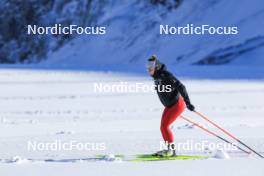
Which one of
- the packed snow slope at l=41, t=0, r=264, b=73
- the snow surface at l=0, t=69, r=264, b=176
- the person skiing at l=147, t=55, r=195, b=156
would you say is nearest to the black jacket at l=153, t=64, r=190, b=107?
the person skiing at l=147, t=55, r=195, b=156

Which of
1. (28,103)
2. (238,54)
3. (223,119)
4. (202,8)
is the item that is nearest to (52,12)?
(202,8)

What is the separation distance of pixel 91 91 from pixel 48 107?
3918mm

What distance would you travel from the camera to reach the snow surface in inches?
264

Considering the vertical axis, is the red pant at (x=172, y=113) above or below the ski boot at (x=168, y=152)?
above

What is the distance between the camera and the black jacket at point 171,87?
818 cm

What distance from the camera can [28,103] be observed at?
18.1 m

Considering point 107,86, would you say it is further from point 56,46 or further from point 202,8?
point 56,46

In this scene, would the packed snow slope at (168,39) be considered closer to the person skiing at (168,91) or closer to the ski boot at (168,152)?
the ski boot at (168,152)

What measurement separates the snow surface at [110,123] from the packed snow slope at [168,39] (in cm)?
1768

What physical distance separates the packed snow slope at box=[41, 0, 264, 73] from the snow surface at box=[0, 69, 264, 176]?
17.7 m

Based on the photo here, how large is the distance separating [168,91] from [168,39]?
4208 centimetres

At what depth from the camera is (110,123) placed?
1330cm

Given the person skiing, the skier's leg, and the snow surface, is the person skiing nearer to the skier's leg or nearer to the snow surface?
the skier's leg

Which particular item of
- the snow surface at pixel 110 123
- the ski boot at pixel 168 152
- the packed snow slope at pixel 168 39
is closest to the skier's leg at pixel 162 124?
the ski boot at pixel 168 152
